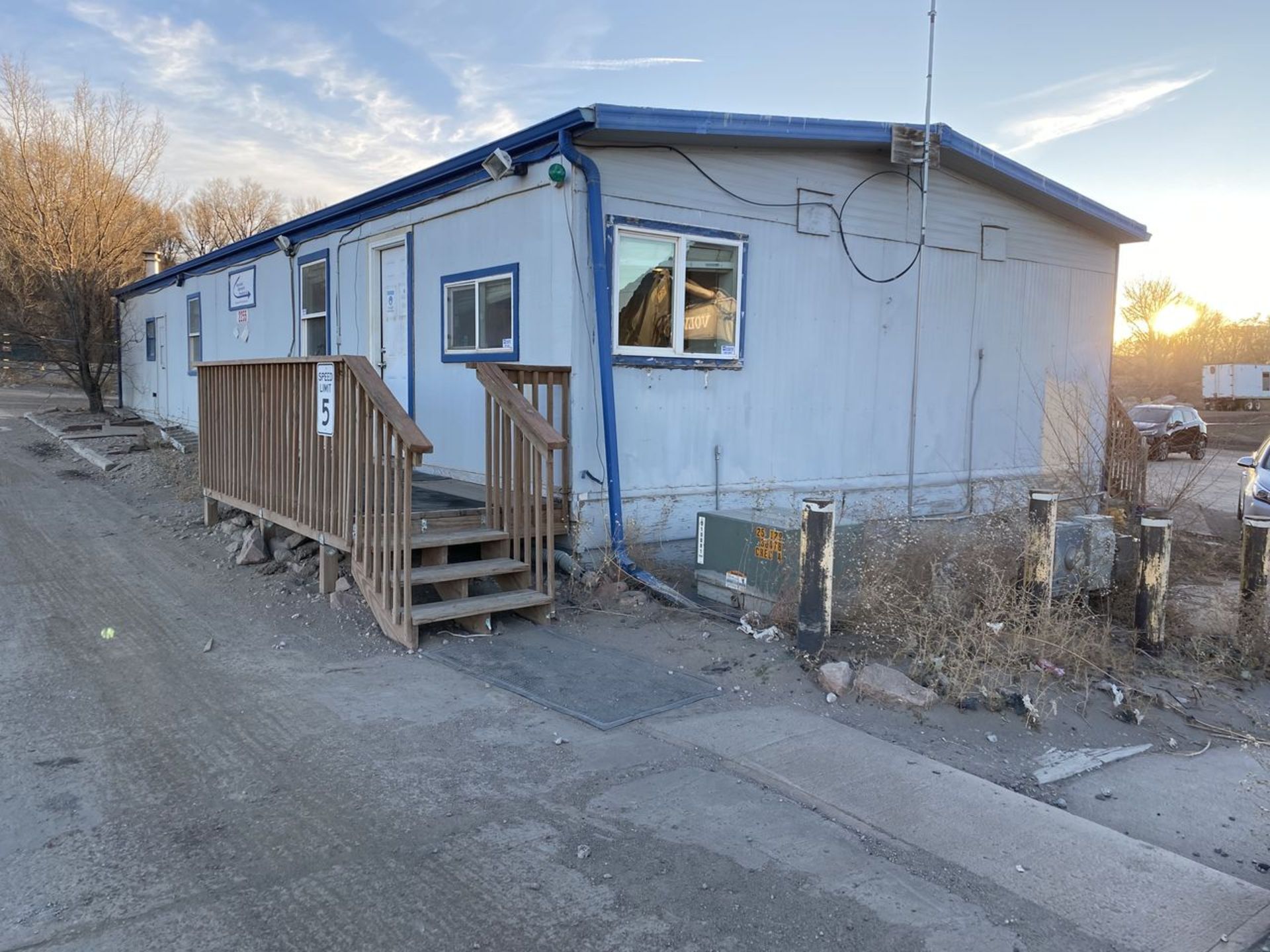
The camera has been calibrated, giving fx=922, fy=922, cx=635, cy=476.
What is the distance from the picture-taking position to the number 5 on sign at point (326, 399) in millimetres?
6441

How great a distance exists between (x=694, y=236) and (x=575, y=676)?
4.23 m

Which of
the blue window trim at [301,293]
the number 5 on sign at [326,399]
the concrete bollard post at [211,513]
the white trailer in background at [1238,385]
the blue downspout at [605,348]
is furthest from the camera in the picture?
the white trailer in background at [1238,385]

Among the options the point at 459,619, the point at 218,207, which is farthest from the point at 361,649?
the point at 218,207

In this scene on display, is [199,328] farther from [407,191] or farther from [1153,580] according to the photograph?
[1153,580]

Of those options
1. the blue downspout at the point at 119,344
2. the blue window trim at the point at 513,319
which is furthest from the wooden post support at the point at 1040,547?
the blue downspout at the point at 119,344

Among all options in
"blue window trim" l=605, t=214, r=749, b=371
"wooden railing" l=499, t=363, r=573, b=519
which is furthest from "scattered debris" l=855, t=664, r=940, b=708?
"blue window trim" l=605, t=214, r=749, b=371

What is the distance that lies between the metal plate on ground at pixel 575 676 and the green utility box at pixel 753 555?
1196mm

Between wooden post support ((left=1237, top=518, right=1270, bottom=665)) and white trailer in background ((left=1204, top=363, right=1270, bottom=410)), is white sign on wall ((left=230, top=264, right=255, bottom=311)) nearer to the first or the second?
wooden post support ((left=1237, top=518, right=1270, bottom=665))

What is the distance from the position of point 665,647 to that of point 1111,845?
297cm

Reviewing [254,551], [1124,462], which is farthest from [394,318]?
[1124,462]

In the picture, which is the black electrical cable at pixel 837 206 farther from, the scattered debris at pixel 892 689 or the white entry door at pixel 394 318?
the scattered debris at pixel 892 689

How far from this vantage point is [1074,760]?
4496 mm

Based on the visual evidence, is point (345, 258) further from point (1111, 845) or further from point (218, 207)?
point (218, 207)

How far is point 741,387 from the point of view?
27.9 ft
